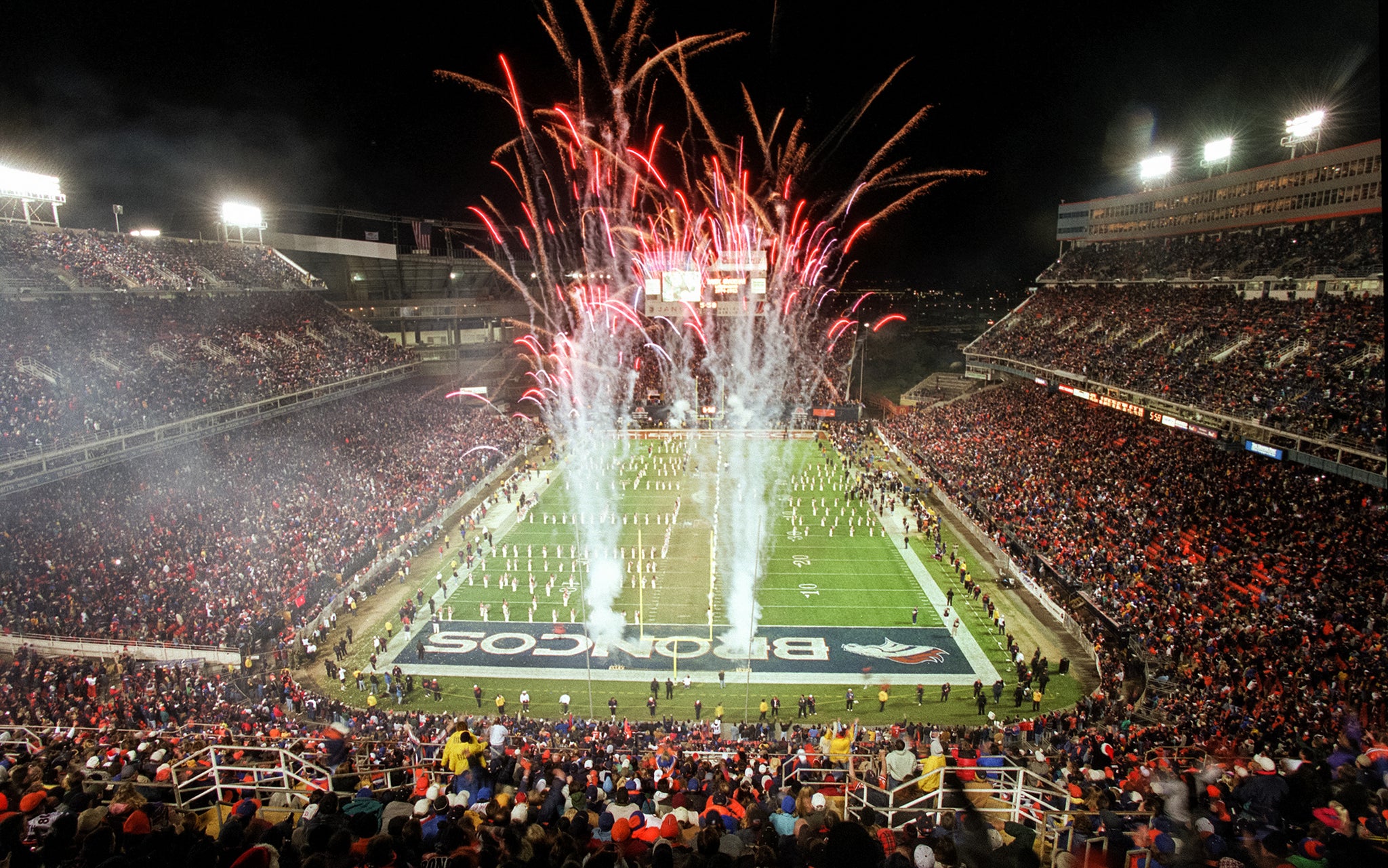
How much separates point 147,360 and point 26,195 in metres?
12.2

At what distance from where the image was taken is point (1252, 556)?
64.3 ft

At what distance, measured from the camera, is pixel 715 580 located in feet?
81.3

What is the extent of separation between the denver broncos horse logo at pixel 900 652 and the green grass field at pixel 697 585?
1.12m

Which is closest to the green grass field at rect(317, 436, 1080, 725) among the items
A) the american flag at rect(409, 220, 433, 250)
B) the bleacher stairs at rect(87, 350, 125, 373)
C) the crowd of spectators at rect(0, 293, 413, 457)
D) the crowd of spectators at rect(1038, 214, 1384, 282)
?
the crowd of spectators at rect(0, 293, 413, 457)

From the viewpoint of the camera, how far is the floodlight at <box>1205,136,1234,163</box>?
3891 cm

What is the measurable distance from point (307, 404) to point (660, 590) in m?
23.0

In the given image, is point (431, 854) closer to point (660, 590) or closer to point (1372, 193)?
point (660, 590)

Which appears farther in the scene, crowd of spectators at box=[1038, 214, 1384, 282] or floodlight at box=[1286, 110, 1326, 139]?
floodlight at box=[1286, 110, 1326, 139]

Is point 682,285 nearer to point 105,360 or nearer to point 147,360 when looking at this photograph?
point 147,360

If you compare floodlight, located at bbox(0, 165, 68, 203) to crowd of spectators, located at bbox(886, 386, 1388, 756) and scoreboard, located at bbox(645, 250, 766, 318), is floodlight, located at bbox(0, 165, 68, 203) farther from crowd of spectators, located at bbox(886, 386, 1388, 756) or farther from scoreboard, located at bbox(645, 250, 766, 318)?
crowd of spectators, located at bbox(886, 386, 1388, 756)

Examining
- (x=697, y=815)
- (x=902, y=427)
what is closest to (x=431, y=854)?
(x=697, y=815)

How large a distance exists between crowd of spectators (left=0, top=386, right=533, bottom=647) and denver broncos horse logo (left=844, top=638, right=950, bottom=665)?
51.0 feet

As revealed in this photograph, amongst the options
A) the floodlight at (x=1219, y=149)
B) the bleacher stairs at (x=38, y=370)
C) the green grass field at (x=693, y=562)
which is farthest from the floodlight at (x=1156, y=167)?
the bleacher stairs at (x=38, y=370)

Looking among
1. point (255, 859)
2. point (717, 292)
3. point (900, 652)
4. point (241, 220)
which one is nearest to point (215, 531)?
point (900, 652)
